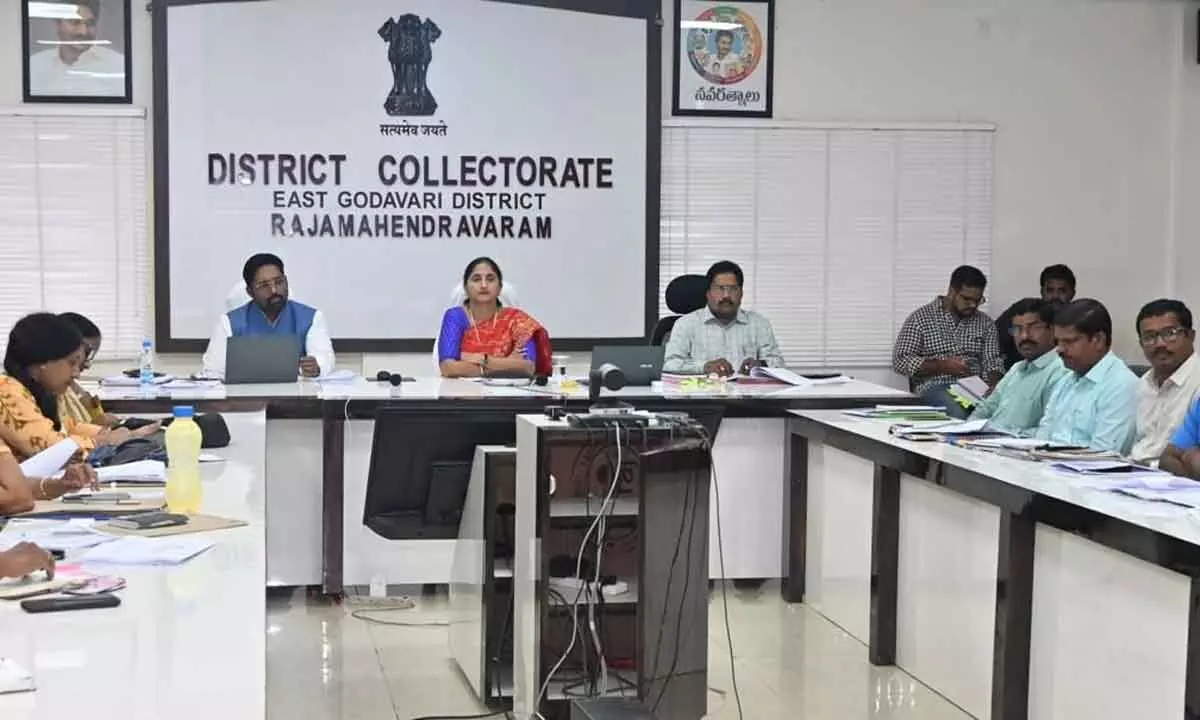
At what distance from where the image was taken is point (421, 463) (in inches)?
148

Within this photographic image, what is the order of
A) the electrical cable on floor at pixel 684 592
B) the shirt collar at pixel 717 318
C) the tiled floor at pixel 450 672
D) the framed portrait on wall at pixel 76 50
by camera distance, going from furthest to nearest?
the framed portrait on wall at pixel 76 50 → the shirt collar at pixel 717 318 → the tiled floor at pixel 450 672 → the electrical cable on floor at pixel 684 592

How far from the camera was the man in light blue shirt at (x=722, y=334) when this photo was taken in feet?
21.7

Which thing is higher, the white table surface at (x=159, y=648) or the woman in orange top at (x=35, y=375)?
the woman in orange top at (x=35, y=375)

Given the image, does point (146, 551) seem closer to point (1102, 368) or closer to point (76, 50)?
point (1102, 368)

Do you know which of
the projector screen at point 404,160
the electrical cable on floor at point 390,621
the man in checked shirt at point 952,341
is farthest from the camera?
the man in checked shirt at point 952,341

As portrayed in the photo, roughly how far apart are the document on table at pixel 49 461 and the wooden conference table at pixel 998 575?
7.79 ft

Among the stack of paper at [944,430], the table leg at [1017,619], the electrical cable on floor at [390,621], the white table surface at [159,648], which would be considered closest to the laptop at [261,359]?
the electrical cable on floor at [390,621]

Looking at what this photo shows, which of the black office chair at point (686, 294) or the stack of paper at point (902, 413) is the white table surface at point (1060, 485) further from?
the black office chair at point (686, 294)

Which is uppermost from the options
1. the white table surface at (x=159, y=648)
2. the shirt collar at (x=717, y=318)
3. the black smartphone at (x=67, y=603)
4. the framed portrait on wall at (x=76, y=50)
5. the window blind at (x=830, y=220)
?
the framed portrait on wall at (x=76, y=50)

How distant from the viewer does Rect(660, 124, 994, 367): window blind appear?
7773mm

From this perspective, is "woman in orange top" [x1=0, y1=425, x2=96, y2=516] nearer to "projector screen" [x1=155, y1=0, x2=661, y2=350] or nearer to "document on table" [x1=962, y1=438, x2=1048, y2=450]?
"document on table" [x1=962, y1=438, x2=1048, y2=450]

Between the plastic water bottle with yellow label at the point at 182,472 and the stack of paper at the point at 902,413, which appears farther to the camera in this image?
the stack of paper at the point at 902,413

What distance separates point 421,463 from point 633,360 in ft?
7.19

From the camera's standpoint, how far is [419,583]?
5.43m
